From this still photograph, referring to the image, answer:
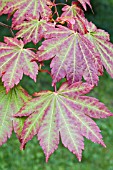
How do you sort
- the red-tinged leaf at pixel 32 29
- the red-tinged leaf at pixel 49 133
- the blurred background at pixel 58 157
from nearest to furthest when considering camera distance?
the red-tinged leaf at pixel 49 133 → the red-tinged leaf at pixel 32 29 → the blurred background at pixel 58 157

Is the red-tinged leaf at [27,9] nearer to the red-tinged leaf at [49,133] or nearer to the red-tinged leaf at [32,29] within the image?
the red-tinged leaf at [32,29]

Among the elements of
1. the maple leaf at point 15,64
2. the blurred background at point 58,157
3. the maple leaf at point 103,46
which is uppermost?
the maple leaf at point 15,64

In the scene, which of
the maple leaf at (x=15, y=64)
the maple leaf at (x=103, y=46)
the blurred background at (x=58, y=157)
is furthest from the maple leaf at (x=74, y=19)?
the blurred background at (x=58, y=157)

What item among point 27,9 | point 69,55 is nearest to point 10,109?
point 69,55

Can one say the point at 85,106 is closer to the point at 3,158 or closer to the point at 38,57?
the point at 38,57

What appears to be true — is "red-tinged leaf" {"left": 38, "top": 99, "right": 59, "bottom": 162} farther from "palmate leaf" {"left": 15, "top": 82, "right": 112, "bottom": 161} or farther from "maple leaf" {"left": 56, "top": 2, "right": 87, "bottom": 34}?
"maple leaf" {"left": 56, "top": 2, "right": 87, "bottom": 34}

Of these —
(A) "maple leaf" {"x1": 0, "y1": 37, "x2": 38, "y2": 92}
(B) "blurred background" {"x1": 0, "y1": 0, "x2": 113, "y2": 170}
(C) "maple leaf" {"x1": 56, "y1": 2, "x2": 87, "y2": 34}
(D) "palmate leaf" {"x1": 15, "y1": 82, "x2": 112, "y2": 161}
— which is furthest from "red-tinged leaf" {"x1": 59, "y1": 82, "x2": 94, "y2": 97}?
(B) "blurred background" {"x1": 0, "y1": 0, "x2": 113, "y2": 170}
